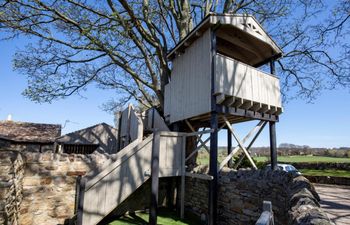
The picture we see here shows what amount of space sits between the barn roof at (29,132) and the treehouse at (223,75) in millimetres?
13311

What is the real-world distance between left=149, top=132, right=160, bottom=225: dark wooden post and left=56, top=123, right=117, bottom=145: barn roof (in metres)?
12.6

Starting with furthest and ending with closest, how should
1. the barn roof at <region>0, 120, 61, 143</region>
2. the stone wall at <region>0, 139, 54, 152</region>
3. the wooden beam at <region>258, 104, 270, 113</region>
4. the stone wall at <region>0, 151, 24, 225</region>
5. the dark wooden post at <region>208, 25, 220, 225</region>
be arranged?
the barn roof at <region>0, 120, 61, 143</region>, the stone wall at <region>0, 139, 54, 152</region>, the wooden beam at <region>258, 104, 270, 113</region>, the dark wooden post at <region>208, 25, 220, 225</region>, the stone wall at <region>0, 151, 24, 225</region>

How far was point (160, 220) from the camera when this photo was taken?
7.34 m

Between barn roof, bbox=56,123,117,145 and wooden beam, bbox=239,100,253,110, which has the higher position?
wooden beam, bbox=239,100,253,110

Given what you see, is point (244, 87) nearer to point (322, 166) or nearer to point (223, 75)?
point (223, 75)

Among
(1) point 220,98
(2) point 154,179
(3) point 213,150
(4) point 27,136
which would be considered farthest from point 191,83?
(4) point 27,136

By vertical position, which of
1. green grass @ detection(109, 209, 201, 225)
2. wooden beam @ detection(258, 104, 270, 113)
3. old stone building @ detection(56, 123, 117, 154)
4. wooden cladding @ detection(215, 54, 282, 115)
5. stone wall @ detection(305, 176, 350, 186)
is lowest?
green grass @ detection(109, 209, 201, 225)

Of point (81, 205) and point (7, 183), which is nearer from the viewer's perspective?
point (7, 183)

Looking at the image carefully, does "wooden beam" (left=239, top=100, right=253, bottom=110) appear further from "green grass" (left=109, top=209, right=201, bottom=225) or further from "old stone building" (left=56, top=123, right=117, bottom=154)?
"old stone building" (left=56, top=123, right=117, bottom=154)

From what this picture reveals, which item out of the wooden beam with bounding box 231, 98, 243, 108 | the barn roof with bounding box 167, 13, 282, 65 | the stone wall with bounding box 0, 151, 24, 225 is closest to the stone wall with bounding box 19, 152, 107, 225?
the stone wall with bounding box 0, 151, 24, 225

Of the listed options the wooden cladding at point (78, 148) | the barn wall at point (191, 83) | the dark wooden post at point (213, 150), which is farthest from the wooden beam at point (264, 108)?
the wooden cladding at point (78, 148)

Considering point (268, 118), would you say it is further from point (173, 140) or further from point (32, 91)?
point (32, 91)

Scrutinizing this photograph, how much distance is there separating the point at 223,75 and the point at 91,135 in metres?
14.1

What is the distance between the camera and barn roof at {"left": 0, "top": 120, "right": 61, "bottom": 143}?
16562 millimetres
